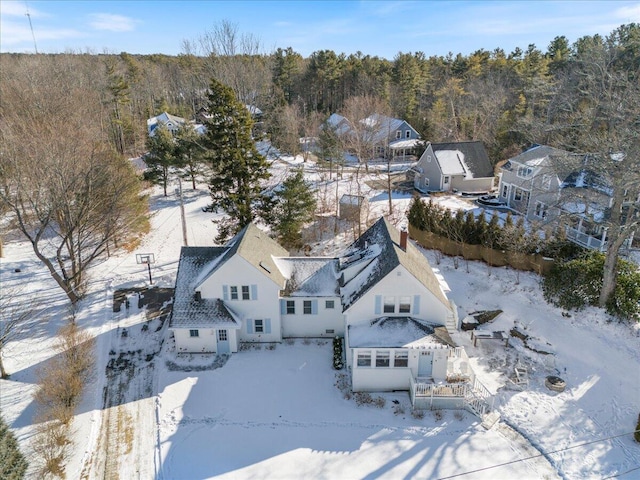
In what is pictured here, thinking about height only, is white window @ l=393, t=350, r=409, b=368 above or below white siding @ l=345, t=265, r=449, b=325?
below

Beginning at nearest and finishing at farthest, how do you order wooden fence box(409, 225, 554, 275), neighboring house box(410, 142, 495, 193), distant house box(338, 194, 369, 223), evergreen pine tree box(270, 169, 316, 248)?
1. wooden fence box(409, 225, 554, 275)
2. evergreen pine tree box(270, 169, 316, 248)
3. distant house box(338, 194, 369, 223)
4. neighboring house box(410, 142, 495, 193)

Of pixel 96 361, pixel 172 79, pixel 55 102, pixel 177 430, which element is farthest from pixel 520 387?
pixel 172 79

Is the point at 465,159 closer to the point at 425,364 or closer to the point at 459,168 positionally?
the point at 459,168

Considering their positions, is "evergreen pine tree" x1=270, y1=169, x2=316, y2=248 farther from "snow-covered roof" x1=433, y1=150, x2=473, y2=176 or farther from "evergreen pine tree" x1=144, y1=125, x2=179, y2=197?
"snow-covered roof" x1=433, y1=150, x2=473, y2=176

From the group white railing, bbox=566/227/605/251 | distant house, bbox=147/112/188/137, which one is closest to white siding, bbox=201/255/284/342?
white railing, bbox=566/227/605/251

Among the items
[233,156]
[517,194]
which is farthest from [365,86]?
[233,156]

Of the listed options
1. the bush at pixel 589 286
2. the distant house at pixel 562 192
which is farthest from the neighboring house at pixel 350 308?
the distant house at pixel 562 192

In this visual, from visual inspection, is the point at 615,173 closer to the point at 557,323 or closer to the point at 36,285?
the point at 557,323
